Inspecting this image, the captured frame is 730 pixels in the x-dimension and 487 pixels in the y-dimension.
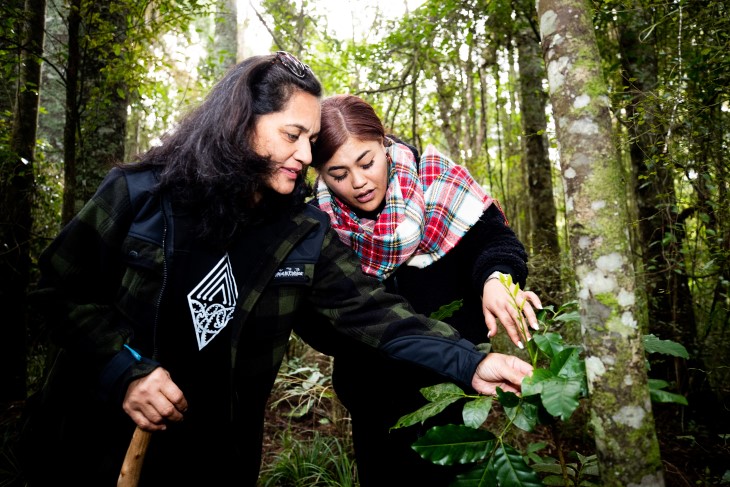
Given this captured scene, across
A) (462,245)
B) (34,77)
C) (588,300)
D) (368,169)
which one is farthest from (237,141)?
(34,77)

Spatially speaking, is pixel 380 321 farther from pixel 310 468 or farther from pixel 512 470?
pixel 310 468

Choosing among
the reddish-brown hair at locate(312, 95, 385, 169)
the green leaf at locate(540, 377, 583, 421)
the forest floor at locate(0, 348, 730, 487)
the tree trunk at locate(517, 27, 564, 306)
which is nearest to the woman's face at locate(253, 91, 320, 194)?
the reddish-brown hair at locate(312, 95, 385, 169)

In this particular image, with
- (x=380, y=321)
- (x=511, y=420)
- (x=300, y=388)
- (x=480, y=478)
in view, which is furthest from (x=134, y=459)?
(x=300, y=388)

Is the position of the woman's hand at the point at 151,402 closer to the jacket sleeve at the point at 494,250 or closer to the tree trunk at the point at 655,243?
the jacket sleeve at the point at 494,250

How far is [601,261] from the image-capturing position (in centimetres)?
131

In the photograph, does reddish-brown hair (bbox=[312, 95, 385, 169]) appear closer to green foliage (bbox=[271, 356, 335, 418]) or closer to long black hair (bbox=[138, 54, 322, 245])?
long black hair (bbox=[138, 54, 322, 245])

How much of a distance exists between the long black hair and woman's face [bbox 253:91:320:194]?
0.03 m

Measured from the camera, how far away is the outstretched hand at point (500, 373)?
152cm

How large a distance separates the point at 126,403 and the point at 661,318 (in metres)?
4.24

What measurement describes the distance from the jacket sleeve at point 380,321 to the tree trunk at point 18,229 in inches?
120

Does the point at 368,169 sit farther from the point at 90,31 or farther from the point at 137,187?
the point at 90,31

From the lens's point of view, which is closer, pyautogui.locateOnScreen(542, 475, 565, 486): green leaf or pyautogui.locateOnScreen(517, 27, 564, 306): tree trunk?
pyautogui.locateOnScreen(542, 475, 565, 486): green leaf

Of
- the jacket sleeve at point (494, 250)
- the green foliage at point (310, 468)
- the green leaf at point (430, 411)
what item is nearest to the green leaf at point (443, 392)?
the green leaf at point (430, 411)

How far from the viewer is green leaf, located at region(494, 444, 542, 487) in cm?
120
